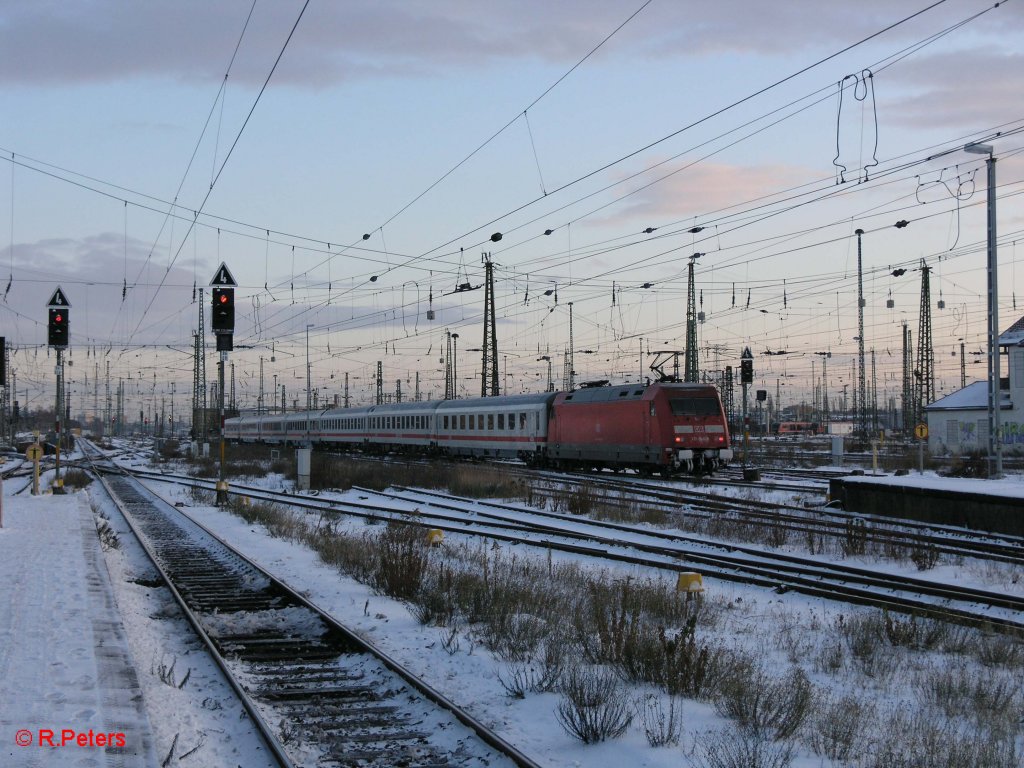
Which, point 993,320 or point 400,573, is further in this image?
point 993,320

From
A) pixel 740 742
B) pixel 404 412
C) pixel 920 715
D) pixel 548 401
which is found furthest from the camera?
pixel 404 412

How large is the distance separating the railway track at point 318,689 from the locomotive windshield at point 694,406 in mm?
18212

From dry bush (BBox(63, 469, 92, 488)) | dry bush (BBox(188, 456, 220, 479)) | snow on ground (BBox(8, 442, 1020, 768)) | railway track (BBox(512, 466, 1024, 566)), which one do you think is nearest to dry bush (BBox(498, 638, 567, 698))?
snow on ground (BBox(8, 442, 1020, 768))

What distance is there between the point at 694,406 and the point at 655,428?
4.89ft

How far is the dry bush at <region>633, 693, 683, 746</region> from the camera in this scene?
6.44m

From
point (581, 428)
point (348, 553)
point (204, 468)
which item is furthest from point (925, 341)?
point (348, 553)

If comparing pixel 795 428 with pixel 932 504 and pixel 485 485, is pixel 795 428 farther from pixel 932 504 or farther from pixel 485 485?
pixel 932 504

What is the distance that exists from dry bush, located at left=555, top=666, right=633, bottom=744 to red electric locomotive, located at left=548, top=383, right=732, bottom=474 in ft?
72.9

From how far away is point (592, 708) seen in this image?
6785 millimetres

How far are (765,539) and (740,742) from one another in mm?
10929

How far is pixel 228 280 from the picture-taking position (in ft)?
74.2

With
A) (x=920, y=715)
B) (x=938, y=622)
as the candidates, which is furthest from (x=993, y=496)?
→ (x=920, y=715)

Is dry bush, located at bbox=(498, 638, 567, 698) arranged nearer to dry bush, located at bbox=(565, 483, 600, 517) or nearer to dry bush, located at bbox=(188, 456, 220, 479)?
dry bush, located at bbox=(565, 483, 600, 517)

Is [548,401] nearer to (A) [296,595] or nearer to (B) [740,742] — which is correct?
(A) [296,595]
